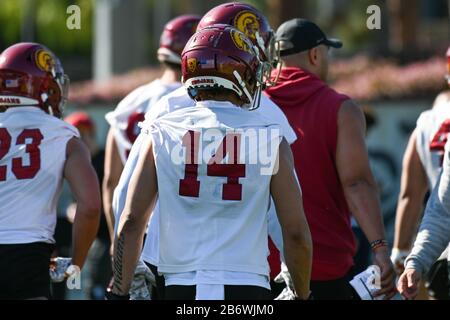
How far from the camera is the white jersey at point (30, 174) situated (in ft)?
18.1

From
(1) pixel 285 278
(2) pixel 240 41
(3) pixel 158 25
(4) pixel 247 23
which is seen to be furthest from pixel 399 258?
(3) pixel 158 25

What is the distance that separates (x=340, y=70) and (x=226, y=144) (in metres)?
11.3

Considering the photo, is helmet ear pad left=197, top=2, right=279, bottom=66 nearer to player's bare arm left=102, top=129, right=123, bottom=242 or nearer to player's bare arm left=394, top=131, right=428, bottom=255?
player's bare arm left=394, top=131, right=428, bottom=255

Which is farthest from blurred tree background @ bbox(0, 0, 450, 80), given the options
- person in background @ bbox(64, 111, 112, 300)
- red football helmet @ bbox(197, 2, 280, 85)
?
red football helmet @ bbox(197, 2, 280, 85)

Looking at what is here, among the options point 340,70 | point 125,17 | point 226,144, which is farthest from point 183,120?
point 125,17

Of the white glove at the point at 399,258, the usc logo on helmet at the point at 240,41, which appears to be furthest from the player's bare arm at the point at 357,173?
A: the usc logo on helmet at the point at 240,41

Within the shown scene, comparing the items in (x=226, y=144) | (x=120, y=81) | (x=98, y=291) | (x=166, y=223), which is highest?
(x=226, y=144)

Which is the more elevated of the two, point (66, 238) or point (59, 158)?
point (59, 158)

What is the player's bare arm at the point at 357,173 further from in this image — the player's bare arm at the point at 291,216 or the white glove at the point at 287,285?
the player's bare arm at the point at 291,216

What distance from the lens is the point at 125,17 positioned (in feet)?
71.8

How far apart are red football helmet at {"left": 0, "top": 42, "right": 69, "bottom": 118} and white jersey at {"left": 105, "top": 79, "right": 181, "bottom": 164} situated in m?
1.07
